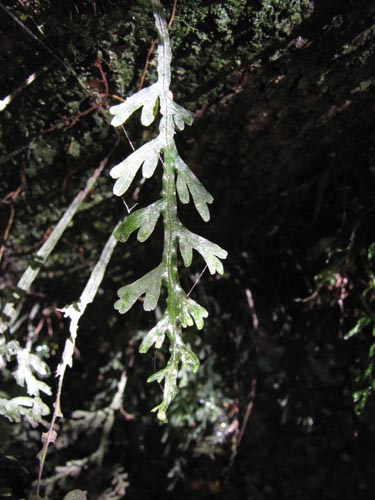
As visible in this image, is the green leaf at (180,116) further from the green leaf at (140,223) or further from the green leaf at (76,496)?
the green leaf at (76,496)

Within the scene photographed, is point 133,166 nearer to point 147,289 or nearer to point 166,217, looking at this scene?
point 166,217

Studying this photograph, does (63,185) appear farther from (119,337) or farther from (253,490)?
(253,490)

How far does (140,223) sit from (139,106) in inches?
9.7

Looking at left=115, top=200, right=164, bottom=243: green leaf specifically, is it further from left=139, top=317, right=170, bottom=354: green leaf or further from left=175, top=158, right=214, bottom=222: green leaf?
left=139, top=317, right=170, bottom=354: green leaf

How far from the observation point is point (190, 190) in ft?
3.00

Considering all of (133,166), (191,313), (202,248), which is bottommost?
(191,313)

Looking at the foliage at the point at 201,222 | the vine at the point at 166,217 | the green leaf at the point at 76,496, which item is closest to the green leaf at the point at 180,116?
the vine at the point at 166,217

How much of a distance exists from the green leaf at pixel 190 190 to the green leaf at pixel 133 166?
0.06 meters

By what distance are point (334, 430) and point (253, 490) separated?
4.24ft

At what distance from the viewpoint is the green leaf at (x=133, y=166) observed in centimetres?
87

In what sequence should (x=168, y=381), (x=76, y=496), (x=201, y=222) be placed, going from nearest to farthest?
1. (x=168, y=381)
2. (x=76, y=496)
3. (x=201, y=222)

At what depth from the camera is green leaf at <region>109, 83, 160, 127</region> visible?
2.85ft

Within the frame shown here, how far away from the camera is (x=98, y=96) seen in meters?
1.17

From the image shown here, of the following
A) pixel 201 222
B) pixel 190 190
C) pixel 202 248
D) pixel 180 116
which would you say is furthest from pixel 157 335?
pixel 201 222
